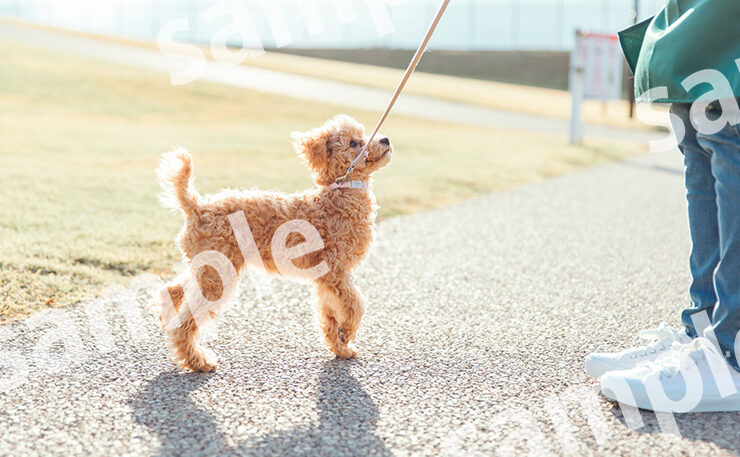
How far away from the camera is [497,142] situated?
1426 cm

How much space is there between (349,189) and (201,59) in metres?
27.3

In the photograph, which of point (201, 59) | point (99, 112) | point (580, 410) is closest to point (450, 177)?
point (580, 410)

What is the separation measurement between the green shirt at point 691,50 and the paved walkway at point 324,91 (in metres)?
15.1

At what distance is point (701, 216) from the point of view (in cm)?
280

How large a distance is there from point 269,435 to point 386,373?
749 millimetres

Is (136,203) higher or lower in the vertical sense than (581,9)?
lower

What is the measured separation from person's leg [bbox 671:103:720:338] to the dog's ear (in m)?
1.47

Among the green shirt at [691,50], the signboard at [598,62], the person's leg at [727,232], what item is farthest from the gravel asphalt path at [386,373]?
the signboard at [598,62]

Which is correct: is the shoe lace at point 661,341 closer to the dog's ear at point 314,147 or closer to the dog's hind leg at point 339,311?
the dog's hind leg at point 339,311

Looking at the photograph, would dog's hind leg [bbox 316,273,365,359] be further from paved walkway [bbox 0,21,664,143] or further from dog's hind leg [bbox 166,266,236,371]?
paved walkway [bbox 0,21,664,143]

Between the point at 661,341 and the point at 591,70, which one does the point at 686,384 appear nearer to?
the point at 661,341

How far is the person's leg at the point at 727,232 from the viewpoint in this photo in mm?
2516

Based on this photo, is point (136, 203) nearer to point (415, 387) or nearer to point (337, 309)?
point (337, 309)

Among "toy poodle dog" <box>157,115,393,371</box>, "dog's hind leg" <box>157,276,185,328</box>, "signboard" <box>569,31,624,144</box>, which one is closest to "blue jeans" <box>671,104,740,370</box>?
"toy poodle dog" <box>157,115,393,371</box>
